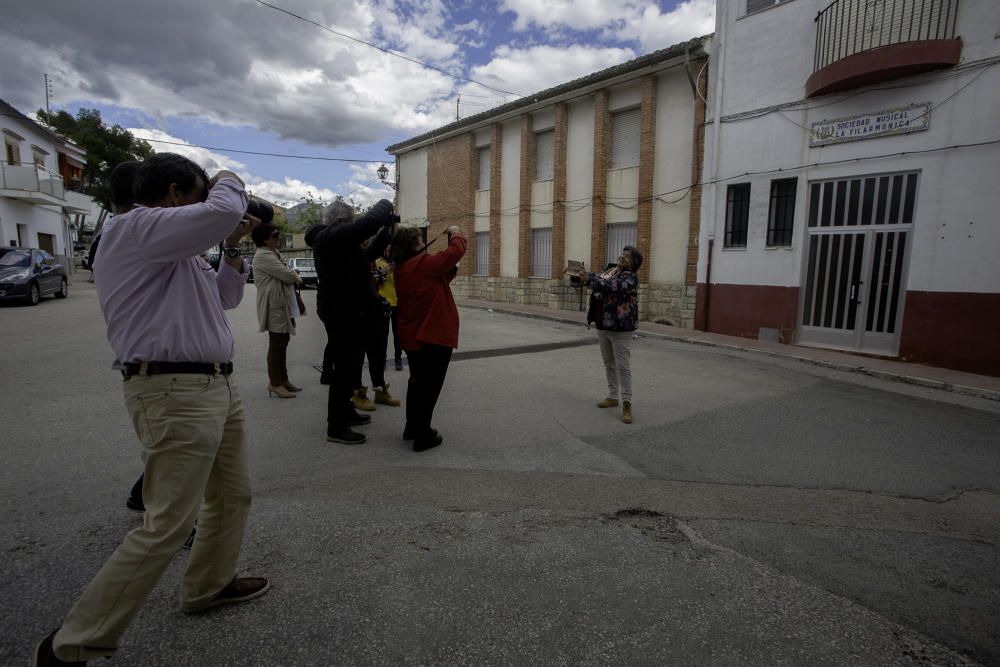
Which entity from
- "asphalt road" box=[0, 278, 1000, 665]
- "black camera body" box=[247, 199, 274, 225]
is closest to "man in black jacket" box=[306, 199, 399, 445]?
"asphalt road" box=[0, 278, 1000, 665]

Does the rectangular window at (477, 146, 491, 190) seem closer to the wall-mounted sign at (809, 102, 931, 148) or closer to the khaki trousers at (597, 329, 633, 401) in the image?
the wall-mounted sign at (809, 102, 931, 148)

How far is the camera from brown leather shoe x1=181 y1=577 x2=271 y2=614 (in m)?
2.31

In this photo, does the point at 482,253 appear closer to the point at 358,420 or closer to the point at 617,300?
the point at 617,300

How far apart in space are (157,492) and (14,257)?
17761 mm

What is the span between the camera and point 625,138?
14820mm

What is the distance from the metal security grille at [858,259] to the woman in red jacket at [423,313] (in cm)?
844

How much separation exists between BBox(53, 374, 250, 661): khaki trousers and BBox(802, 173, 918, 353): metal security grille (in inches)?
409

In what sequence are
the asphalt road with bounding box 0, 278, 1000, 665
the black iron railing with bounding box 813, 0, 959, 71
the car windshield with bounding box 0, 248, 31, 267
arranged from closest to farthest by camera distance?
the asphalt road with bounding box 0, 278, 1000, 665, the black iron railing with bounding box 813, 0, 959, 71, the car windshield with bounding box 0, 248, 31, 267

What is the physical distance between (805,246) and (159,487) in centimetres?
1093

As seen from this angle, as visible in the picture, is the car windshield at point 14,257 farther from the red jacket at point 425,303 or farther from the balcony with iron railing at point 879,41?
the balcony with iron railing at point 879,41

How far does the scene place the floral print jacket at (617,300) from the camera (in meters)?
5.40

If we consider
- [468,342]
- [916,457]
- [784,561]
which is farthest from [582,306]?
[784,561]

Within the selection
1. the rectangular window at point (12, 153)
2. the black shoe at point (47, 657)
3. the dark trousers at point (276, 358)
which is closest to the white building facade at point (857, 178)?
the dark trousers at point (276, 358)

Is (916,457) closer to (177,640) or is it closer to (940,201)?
(177,640)
